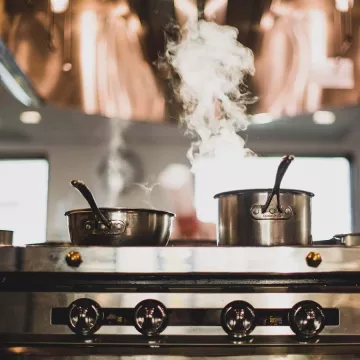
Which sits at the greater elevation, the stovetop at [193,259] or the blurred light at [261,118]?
the blurred light at [261,118]

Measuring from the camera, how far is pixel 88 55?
7.25 ft

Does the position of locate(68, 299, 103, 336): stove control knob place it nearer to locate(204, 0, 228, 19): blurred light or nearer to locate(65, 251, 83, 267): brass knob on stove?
locate(65, 251, 83, 267): brass knob on stove

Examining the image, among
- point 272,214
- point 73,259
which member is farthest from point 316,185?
point 73,259

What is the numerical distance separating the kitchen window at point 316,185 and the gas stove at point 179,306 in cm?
150

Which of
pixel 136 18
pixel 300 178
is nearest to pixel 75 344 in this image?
pixel 136 18

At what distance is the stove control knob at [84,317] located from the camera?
105 centimetres

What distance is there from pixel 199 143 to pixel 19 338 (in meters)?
1.66

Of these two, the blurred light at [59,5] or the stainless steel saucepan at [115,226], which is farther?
the blurred light at [59,5]

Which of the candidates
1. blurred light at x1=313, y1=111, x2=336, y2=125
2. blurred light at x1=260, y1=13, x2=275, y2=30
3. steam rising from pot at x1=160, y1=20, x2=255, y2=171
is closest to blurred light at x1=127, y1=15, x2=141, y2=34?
steam rising from pot at x1=160, y1=20, x2=255, y2=171

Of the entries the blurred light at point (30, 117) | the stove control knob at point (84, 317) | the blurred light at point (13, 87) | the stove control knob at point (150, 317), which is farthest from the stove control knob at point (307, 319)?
the blurred light at point (30, 117)

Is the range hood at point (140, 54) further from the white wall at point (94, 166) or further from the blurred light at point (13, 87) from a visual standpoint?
the white wall at point (94, 166)

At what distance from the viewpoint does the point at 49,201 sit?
282 cm

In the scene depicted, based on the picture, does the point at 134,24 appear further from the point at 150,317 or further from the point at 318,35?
the point at 150,317

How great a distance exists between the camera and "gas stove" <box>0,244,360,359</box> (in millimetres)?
1055
